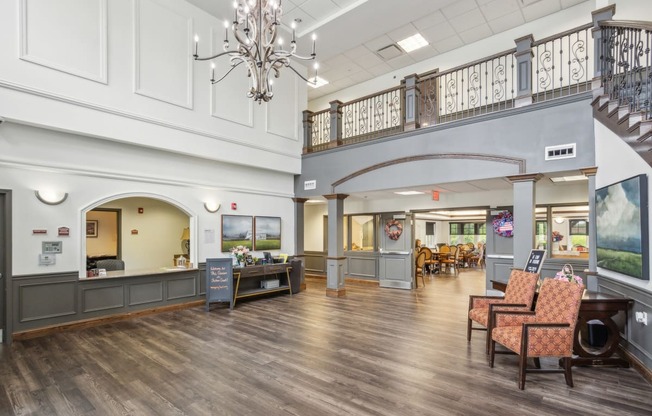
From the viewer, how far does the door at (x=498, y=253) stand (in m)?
7.86

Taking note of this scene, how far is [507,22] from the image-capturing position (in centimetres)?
739

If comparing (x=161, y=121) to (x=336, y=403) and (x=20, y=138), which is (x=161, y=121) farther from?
(x=336, y=403)

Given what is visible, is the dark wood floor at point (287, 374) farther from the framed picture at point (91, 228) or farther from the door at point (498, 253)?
the framed picture at point (91, 228)

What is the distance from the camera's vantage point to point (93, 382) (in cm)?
345

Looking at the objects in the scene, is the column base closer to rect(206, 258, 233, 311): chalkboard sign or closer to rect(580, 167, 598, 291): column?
rect(206, 258, 233, 311): chalkboard sign

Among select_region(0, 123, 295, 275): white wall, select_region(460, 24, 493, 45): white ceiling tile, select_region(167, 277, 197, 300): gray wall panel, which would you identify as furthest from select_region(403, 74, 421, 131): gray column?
select_region(167, 277, 197, 300): gray wall panel

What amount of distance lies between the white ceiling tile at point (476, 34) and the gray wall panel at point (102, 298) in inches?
347

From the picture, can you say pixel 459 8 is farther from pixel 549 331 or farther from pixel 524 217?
pixel 549 331

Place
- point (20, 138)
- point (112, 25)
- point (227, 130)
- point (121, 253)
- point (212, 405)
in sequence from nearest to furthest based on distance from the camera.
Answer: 1. point (212, 405)
2. point (20, 138)
3. point (112, 25)
4. point (227, 130)
5. point (121, 253)

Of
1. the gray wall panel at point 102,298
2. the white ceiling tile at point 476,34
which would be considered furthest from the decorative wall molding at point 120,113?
the white ceiling tile at point 476,34

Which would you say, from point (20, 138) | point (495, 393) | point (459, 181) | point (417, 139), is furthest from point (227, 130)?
point (495, 393)

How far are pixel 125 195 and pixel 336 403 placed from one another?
198 inches

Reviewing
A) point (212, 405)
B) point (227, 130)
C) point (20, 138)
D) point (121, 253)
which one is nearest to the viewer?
point (212, 405)

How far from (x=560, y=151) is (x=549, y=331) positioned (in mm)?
2939
